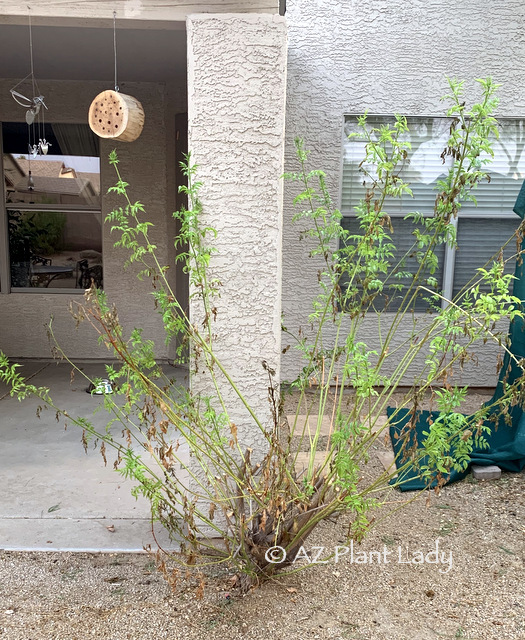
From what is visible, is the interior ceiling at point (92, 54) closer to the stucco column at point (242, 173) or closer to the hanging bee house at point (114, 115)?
the hanging bee house at point (114, 115)

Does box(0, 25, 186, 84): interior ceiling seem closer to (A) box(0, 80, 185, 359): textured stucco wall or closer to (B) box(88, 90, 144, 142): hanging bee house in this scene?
(A) box(0, 80, 185, 359): textured stucco wall

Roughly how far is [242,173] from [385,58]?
3.62 metres

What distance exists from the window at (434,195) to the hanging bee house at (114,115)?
130 inches

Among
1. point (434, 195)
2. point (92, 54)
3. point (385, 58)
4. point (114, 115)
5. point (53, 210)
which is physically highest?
point (385, 58)

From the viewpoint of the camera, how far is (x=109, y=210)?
706 cm

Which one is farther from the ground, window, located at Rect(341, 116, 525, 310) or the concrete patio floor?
window, located at Rect(341, 116, 525, 310)

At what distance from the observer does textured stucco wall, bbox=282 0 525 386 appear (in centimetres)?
587

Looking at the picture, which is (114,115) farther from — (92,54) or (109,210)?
(109,210)

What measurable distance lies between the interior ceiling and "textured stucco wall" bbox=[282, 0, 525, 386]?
1.24m

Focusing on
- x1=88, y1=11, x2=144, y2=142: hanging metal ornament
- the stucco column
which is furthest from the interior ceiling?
the stucco column

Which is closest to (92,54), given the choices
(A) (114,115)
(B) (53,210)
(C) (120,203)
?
(C) (120,203)

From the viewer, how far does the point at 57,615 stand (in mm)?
2766

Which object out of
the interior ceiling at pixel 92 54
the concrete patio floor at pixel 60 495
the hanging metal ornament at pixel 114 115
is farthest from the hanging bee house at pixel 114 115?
the concrete patio floor at pixel 60 495

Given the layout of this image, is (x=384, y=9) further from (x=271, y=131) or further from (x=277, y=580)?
(x=277, y=580)
